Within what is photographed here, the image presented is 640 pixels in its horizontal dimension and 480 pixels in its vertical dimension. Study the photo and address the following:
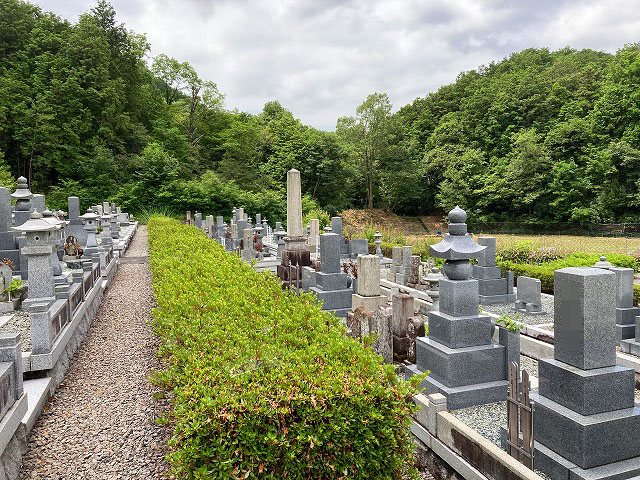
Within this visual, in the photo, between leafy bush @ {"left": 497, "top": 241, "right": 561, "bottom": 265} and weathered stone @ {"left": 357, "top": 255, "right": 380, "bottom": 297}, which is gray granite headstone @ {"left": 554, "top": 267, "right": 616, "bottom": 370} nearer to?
weathered stone @ {"left": 357, "top": 255, "right": 380, "bottom": 297}

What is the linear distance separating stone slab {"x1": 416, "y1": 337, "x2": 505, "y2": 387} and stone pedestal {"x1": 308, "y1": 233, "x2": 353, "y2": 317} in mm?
4454

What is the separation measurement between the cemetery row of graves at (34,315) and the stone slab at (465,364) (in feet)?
15.8

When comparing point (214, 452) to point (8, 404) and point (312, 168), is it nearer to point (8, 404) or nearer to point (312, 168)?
point (8, 404)

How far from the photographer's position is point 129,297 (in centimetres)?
1189

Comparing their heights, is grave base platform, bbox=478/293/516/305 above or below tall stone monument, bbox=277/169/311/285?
below

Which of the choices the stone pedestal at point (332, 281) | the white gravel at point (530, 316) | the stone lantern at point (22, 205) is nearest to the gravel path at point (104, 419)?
the stone pedestal at point (332, 281)

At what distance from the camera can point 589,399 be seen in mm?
3834

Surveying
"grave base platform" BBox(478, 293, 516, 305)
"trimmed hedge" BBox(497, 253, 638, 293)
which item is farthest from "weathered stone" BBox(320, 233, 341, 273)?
"trimmed hedge" BBox(497, 253, 638, 293)

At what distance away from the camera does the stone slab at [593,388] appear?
383 centimetres

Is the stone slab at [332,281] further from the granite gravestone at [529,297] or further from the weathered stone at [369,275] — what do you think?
the granite gravestone at [529,297]

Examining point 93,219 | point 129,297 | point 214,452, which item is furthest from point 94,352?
point 93,219

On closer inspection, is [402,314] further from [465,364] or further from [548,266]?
[548,266]

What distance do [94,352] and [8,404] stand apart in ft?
11.3

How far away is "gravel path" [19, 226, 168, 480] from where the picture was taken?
448 cm
